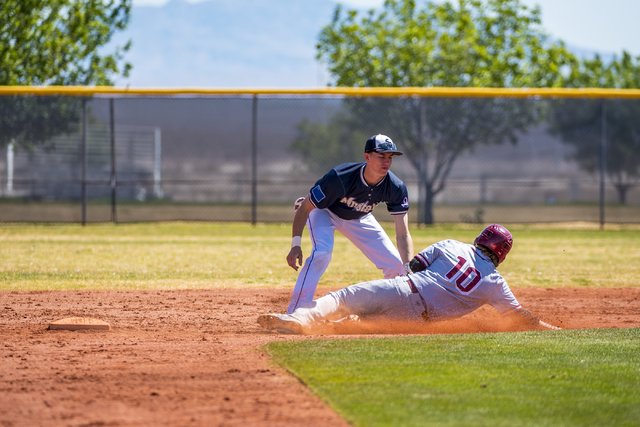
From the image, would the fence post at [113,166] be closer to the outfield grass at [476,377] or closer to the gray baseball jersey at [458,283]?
the gray baseball jersey at [458,283]

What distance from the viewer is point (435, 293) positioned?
16.9 feet

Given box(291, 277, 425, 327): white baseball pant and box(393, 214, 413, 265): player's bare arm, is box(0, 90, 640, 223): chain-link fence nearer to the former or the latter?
box(393, 214, 413, 265): player's bare arm

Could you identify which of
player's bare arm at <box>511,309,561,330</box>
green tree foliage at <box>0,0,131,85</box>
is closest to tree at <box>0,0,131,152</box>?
green tree foliage at <box>0,0,131,85</box>

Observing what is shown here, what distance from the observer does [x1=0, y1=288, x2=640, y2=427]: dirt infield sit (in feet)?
9.95

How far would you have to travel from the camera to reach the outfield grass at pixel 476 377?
2951 mm

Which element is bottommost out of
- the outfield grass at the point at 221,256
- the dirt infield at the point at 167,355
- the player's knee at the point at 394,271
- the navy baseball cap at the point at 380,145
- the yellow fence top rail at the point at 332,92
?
the outfield grass at the point at 221,256

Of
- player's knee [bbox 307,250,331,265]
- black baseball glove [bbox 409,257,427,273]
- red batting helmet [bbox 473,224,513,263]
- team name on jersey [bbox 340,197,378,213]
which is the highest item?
team name on jersey [bbox 340,197,378,213]

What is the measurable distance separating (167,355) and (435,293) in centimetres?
208

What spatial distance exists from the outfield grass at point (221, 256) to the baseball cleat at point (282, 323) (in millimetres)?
2561

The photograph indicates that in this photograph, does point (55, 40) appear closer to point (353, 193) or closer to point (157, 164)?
point (157, 164)

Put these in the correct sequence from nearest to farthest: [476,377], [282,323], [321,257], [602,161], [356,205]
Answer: [476,377] < [282,323] < [321,257] < [356,205] < [602,161]

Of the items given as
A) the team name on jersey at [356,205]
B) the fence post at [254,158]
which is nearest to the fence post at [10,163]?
the fence post at [254,158]

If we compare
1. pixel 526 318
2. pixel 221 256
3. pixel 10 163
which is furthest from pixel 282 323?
pixel 10 163

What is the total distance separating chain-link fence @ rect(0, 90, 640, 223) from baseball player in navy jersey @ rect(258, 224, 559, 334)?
964cm
